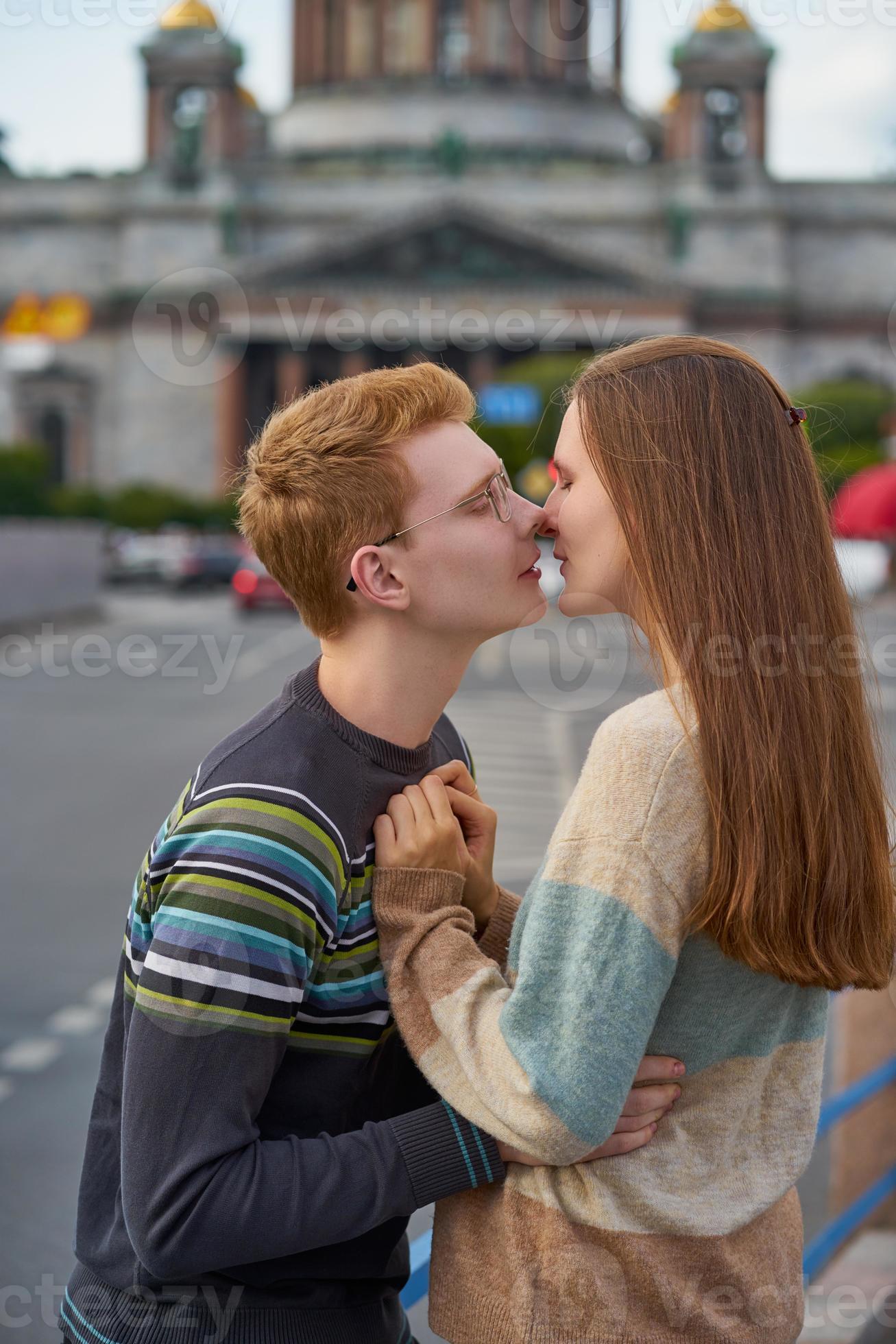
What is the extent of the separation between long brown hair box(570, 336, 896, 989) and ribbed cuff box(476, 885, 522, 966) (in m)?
0.40

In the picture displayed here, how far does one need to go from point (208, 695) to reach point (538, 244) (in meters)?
38.6

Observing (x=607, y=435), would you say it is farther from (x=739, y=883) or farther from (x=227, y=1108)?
(x=227, y=1108)

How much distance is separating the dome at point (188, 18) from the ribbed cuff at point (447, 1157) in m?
59.5

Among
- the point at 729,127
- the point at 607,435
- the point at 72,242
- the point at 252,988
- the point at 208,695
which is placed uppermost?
the point at 729,127

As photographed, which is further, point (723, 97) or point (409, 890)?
point (723, 97)

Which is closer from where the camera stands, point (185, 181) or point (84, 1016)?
point (84, 1016)

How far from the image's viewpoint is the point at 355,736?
6.11ft

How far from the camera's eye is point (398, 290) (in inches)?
2120

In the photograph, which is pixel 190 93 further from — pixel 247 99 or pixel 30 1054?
pixel 30 1054

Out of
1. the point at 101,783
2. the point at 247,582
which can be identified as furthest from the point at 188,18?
the point at 101,783

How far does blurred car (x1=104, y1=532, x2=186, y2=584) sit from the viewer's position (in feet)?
128

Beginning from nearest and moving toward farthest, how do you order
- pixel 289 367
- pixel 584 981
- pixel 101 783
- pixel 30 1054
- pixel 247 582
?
pixel 584 981 → pixel 30 1054 → pixel 101 783 → pixel 247 582 → pixel 289 367

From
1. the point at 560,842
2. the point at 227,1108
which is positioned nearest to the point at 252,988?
the point at 227,1108

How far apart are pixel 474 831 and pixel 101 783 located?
397 inches
